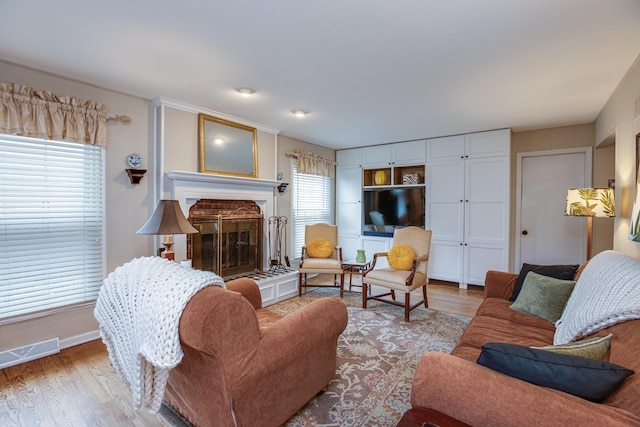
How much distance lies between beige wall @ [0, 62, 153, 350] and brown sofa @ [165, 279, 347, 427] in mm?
1611

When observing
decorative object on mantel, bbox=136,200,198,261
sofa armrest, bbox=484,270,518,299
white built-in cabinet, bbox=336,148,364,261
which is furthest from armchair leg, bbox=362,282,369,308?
decorative object on mantel, bbox=136,200,198,261

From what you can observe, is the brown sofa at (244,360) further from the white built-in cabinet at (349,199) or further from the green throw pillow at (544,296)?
the white built-in cabinet at (349,199)

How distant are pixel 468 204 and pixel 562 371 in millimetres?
3888

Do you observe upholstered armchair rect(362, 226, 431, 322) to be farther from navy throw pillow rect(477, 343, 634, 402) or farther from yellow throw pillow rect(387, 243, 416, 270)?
navy throw pillow rect(477, 343, 634, 402)

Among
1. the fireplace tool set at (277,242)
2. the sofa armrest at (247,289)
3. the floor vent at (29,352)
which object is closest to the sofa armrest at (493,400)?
the sofa armrest at (247,289)

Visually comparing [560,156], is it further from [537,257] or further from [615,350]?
[615,350]

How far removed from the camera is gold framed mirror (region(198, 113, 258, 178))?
354 centimetres

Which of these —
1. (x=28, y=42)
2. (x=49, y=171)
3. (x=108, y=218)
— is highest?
(x=28, y=42)

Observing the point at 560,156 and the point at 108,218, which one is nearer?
the point at 108,218

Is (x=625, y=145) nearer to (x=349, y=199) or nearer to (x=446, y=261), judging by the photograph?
(x=446, y=261)

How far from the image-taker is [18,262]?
244cm

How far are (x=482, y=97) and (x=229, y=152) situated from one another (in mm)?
2904

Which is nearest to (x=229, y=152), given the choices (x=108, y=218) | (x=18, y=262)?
(x=108, y=218)

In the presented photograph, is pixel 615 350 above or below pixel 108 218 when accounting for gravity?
below
